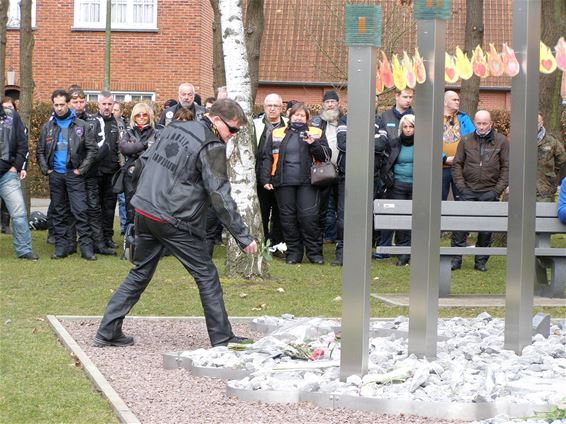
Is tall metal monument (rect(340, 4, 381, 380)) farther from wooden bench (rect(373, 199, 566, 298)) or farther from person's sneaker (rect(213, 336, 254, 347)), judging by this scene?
wooden bench (rect(373, 199, 566, 298))

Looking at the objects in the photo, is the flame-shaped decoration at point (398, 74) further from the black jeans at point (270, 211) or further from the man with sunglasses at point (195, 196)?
the black jeans at point (270, 211)

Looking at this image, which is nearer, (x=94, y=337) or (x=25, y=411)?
(x=25, y=411)

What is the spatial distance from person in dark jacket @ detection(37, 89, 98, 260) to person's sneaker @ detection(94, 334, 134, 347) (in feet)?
21.5

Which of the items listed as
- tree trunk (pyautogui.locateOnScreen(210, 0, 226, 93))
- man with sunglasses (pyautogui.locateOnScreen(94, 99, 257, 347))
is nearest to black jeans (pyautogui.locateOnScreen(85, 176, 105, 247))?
tree trunk (pyautogui.locateOnScreen(210, 0, 226, 93))

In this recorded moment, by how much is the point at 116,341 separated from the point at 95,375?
1589mm

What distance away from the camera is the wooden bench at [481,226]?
43.4ft

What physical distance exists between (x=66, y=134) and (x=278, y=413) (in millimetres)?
9922

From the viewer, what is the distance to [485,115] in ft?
49.9

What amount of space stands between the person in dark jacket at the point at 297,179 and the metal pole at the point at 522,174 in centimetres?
746

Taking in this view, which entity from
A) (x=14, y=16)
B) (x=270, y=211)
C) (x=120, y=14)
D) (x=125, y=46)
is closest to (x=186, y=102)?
(x=270, y=211)

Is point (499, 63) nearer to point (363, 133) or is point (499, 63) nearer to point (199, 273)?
point (363, 133)

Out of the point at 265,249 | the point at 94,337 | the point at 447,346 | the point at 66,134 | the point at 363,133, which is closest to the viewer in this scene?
the point at 363,133

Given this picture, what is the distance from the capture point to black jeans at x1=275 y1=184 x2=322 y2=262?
16.5 m

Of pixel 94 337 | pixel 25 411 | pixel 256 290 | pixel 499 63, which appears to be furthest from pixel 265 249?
pixel 25 411
